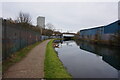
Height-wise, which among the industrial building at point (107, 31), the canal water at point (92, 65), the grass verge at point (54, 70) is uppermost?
the industrial building at point (107, 31)

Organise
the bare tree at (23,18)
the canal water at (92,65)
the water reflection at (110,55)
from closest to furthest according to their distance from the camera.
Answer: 1. the canal water at (92,65)
2. the water reflection at (110,55)
3. the bare tree at (23,18)

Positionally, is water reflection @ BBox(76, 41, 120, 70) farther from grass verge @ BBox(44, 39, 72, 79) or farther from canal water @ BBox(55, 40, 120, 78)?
grass verge @ BBox(44, 39, 72, 79)

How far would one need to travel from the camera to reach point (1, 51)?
6.04 meters

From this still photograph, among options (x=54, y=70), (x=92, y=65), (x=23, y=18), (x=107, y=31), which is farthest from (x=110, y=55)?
(x=23, y=18)

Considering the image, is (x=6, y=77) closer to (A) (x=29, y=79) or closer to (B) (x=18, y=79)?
(B) (x=18, y=79)

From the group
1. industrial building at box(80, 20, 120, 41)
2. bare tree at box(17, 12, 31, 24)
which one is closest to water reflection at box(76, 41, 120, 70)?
industrial building at box(80, 20, 120, 41)

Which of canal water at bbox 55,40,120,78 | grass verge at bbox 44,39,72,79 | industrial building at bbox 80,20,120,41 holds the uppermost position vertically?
industrial building at bbox 80,20,120,41

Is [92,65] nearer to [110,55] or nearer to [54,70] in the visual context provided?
[54,70]

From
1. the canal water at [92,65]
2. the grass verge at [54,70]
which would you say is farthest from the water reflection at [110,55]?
the grass verge at [54,70]

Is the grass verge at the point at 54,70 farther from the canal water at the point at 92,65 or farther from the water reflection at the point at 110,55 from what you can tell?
the water reflection at the point at 110,55

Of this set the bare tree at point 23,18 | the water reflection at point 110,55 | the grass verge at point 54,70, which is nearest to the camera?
the grass verge at point 54,70

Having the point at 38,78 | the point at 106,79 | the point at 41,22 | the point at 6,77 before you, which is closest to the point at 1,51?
the point at 6,77

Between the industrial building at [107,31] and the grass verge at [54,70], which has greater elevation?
the industrial building at [107,31]

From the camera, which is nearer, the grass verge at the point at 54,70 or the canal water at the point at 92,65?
the grass verge at the point at 54,70
